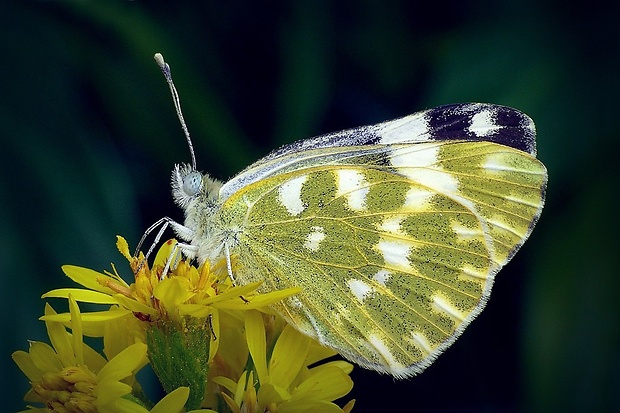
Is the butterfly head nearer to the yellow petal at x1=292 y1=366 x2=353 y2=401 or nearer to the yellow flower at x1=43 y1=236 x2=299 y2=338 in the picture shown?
the yellow flower at x1=43 y1=236 x2=299 y2=338

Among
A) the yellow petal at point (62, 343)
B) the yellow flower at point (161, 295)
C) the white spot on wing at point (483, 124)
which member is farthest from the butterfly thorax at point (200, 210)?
the white spot on wing at point (483, 124)

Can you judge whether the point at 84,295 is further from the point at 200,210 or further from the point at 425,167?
the point at 425,167

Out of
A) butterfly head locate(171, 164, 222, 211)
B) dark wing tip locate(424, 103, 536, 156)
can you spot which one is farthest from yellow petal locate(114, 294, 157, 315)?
dark wing tip locate(424, 103, 536, 156)


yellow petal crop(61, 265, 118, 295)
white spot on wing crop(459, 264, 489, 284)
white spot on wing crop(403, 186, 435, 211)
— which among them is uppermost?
white spot on wing crop(403, 186, 435, 211)

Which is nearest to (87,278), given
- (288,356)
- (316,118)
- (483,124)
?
(288,356)

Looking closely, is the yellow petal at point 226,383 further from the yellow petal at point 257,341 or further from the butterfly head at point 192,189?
the butterfly head at point 192,189

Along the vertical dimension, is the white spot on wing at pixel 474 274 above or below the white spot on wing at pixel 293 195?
below
